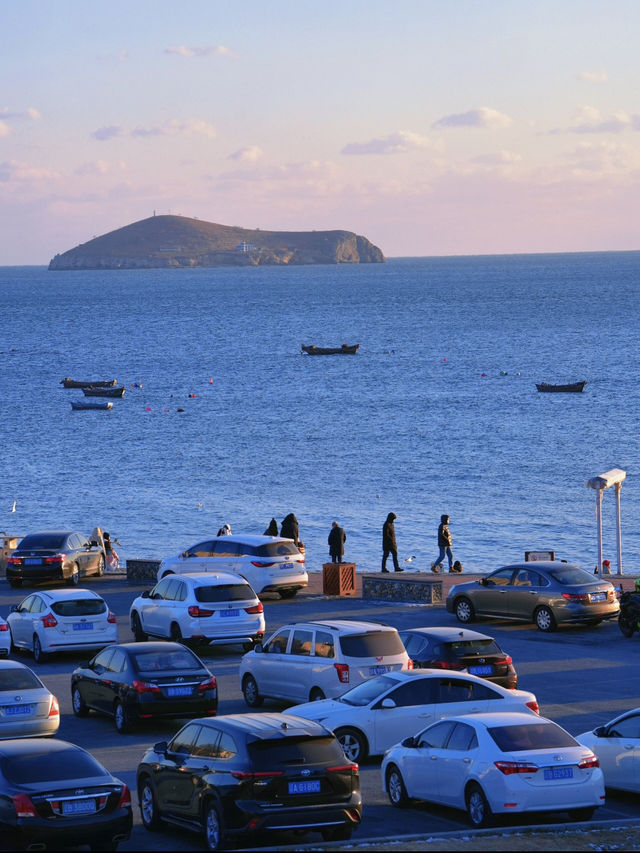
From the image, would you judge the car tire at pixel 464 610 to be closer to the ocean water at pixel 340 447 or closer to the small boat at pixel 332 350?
the ocean water at pixel 340 447

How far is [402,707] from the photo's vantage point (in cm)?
1806

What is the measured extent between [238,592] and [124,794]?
41.4 feet

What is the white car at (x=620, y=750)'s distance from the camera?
16.1m

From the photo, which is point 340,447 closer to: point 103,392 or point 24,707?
point 103,392

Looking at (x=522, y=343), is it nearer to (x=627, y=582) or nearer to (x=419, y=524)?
(x=419, y=524)

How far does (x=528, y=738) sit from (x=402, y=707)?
3.41 meters

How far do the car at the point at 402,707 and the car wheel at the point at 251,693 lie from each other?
12.6ft

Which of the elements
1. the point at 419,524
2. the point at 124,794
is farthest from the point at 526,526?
the point at 124,794

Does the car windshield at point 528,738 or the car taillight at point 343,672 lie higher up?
the car windshield at point 528,738

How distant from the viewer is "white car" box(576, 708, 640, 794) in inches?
634

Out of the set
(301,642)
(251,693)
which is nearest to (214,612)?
(251,693)

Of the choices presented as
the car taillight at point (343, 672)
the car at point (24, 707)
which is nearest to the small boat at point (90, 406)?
the car taillight at point (343, 672)

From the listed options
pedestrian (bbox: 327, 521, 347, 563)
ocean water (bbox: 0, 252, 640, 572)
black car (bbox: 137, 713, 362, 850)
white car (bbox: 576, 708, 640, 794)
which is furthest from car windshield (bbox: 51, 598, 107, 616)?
ocean water (bbox: 0, 252, 640, 572)

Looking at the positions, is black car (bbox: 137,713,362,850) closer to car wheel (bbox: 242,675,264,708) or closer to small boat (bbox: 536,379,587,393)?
car wheel (bbox: 242,675,264,708)
